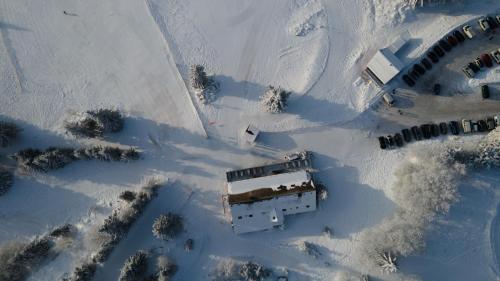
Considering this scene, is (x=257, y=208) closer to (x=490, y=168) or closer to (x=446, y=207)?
(x=446, y=207)

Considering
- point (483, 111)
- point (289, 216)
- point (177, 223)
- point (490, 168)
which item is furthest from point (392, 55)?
point (177, 223)

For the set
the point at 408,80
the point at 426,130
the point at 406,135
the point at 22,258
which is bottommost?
the point at 22,258

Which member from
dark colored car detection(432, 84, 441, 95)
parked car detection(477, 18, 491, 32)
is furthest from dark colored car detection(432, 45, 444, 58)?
parked car detection(477, 18, 491, 32)

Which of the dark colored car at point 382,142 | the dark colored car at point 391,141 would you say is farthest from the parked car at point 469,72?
the dark colored car at point 382,142

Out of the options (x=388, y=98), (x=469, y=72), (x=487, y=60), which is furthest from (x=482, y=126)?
(x=388, y=98)

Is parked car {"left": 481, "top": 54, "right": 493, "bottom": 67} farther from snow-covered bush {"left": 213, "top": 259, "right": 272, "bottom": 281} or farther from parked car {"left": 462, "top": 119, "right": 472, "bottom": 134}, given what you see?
snow-covered bush {"left": 213, "top": 259, "right": 272, "bottom": 281}

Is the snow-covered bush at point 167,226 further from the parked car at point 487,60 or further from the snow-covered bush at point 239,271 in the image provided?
the parked car at point 487,60

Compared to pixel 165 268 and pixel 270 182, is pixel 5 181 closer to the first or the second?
pixel 165 268
